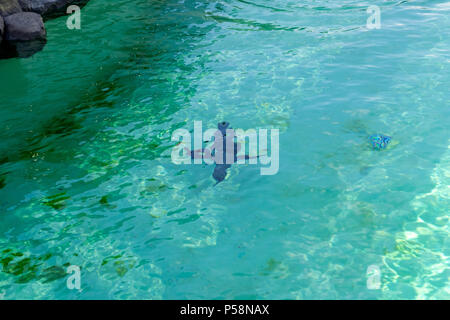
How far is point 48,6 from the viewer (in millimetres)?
13156

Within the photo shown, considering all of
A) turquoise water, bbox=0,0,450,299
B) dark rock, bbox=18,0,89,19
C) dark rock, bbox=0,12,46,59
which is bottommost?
turquoise water, bbox=0,0,450,299

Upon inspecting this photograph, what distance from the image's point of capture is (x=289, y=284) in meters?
5.11

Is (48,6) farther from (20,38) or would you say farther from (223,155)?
(223,155)

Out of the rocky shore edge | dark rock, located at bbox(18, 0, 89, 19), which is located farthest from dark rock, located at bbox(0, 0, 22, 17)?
dark rock, located at bbox(18, 0, 89, 19)

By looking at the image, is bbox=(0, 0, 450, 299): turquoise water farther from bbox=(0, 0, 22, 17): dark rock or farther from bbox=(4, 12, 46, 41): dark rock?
bbox=(0, 0, 22, 17): dark rock

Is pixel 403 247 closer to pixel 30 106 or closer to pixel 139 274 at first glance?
pixel 139 274

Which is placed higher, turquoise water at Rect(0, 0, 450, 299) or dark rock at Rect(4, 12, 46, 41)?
dark rock at Rect(4, 12, 46, 41)

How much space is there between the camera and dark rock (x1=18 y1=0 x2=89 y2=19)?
12.7 m

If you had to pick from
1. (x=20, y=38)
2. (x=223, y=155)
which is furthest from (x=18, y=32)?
(x=223, y=155)

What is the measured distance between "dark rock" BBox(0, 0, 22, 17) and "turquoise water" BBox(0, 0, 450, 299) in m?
1.40

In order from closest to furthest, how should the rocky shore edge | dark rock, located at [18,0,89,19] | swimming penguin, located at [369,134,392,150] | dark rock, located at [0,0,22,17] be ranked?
1. swimming penguin, located at [369,134,392,150]
2. the rocky shore edge
3. dark rock, located at [0,0,22,17]
4. dark rock, located at [18,0,89,19]

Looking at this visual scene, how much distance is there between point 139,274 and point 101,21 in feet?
33.3

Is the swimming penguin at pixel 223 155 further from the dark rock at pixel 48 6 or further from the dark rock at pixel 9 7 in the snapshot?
the dark rock at pixel 48 6

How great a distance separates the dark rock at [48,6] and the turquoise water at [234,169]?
5.69 ft
